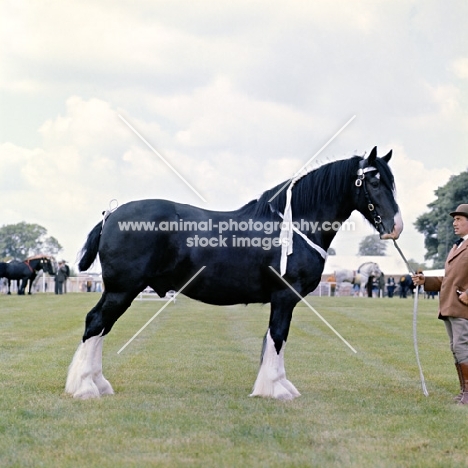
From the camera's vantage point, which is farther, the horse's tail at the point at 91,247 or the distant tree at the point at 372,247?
the distant tree at the point at 372,247

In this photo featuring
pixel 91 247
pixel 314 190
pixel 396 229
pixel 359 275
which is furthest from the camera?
pixel 359 275

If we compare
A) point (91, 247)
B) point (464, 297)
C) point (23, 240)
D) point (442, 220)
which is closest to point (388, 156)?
point (464, 297)

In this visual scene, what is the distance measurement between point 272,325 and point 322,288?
50514mm

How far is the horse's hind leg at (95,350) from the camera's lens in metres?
7.84

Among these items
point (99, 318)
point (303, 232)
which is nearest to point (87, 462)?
point (99, 318)

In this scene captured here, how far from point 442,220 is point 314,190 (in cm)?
8499

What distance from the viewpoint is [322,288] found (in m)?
57.9

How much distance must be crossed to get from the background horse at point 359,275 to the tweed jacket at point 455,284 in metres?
49.9

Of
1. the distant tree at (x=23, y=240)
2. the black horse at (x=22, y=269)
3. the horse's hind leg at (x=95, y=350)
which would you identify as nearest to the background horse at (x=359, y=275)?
the black horse at (x=22, y=269)

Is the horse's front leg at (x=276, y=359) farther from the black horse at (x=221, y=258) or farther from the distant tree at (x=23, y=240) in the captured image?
the distant tree at (x=23, y=240)

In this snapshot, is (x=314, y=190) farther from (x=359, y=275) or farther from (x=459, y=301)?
(x=359, y=275)

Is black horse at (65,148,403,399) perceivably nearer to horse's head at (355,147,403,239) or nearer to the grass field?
horse's head at (355,147,403,239)

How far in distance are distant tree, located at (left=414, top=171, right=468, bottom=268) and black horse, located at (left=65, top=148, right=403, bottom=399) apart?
76.7m

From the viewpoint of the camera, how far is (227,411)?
23.0 ft
